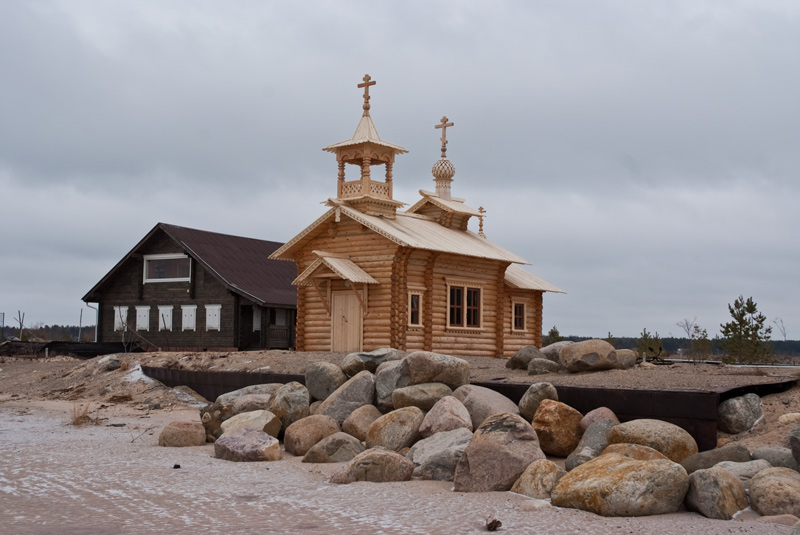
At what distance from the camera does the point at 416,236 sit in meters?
26.9

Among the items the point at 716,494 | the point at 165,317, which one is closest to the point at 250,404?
the point at 716,494

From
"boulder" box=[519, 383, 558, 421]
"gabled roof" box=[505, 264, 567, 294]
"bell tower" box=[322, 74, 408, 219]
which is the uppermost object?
"bell tower" box=[322, 74, 408, 219]

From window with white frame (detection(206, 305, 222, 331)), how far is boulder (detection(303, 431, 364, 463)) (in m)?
21.4

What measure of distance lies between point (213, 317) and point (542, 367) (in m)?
20.1

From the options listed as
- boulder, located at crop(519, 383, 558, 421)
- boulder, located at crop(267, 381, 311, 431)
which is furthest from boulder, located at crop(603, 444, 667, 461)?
boulder, located at crop(267, 381, 311, 431)

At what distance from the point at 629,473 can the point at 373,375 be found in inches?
311

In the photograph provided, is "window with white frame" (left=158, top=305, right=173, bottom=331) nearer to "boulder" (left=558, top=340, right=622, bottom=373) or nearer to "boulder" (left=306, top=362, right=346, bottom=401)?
"boulder" (left=306, top=362, right=346, bottom=401)

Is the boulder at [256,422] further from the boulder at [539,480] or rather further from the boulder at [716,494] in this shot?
the boulder at [716,494]

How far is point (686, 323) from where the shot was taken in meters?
44.0

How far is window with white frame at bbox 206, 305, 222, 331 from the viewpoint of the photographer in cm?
3438

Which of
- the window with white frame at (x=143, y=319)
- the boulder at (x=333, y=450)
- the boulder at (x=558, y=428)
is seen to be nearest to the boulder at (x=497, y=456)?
the boulder at (x=558, y=428)

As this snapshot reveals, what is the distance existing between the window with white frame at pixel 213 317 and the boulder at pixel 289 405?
715 inches

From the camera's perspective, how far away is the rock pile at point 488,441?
9750 mm

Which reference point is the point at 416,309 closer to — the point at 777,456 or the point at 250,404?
the point at 250,404
